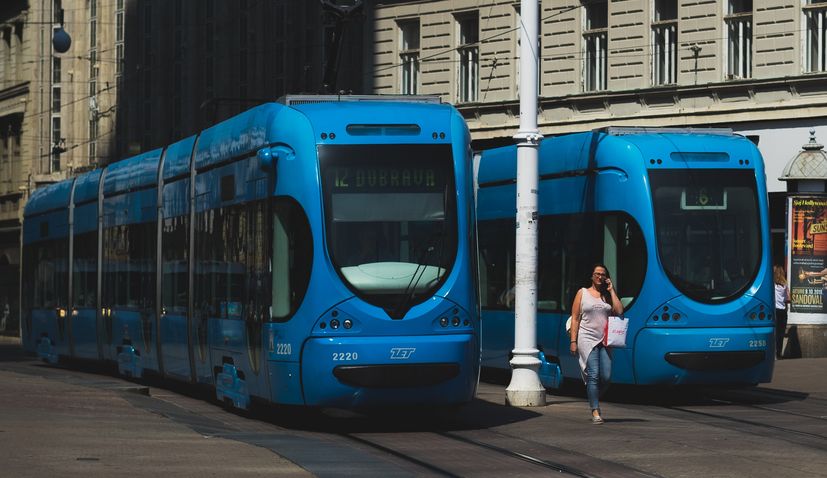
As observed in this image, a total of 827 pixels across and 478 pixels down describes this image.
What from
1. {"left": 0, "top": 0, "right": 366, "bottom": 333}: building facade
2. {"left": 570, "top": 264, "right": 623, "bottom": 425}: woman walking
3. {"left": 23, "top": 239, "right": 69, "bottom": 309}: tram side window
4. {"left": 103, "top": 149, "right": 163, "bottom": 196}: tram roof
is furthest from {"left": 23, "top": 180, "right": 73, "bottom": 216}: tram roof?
{"left": 570, "top": 264, "right": 623, "bottom": 425}: woman walking

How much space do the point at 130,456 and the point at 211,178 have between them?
6286 millimetres

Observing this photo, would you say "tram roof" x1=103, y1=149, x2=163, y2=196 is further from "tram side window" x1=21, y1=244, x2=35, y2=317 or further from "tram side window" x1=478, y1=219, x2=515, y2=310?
"tram side window" x1=21, y1=244, x2=35, y2=317

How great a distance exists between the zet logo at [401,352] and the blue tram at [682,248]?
4819 mm

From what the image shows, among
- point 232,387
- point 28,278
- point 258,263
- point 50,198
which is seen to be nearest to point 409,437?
point 258,263

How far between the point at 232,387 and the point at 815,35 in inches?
723

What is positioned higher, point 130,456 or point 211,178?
point 211,178

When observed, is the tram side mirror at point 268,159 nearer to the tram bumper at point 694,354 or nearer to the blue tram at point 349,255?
the blue tram at point 349,255

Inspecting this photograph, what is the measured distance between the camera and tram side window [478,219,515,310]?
23594mm

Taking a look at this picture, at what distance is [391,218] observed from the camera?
15945 mm

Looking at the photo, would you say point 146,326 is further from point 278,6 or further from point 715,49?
point 278,6

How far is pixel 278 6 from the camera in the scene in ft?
159

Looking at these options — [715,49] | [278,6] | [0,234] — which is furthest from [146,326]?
[0,234]

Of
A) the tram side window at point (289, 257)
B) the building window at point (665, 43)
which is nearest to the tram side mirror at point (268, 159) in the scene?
the tram side window at point (289, 257)

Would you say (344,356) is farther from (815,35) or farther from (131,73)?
(131,73)
